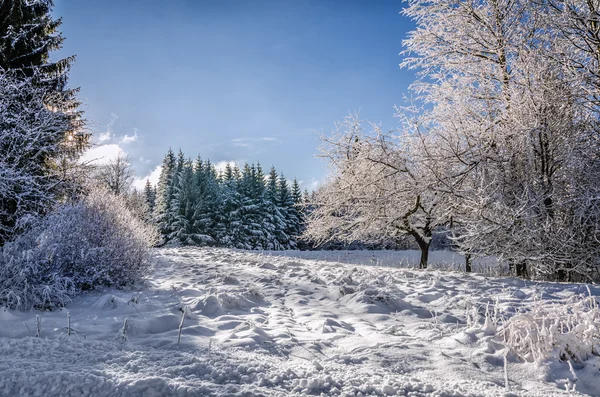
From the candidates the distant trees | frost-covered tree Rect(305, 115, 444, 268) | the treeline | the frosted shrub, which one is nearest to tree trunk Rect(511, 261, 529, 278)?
the distant trees

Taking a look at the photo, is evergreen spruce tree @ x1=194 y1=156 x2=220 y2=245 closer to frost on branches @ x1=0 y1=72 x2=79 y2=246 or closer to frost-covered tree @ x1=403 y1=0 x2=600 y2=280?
frost on branches @ x1=0 y1=72 x2=79 y2=246

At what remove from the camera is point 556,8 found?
6621 millimetres

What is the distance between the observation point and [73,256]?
5379 millimetres

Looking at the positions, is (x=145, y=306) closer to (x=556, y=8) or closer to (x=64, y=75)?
(x=556, y=8)

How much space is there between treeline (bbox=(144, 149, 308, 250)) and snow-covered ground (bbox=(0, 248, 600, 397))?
22134mm

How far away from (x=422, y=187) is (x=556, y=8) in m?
4.12

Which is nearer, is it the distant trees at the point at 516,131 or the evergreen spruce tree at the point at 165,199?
the distant trees at the point at 516,131

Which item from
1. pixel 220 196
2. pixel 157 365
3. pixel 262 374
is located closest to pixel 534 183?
pixel 262 374

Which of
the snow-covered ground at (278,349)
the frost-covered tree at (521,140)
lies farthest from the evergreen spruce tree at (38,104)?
the frost-covered tree at (521,140)

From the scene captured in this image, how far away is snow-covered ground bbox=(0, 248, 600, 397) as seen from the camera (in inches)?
81.4

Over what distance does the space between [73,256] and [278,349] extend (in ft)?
13.7

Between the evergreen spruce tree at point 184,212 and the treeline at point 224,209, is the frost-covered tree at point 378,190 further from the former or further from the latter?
the evergreen spruce tree at point 184,212

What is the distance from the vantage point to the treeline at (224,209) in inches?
1131

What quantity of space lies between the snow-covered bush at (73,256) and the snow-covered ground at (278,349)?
375 millimetres
